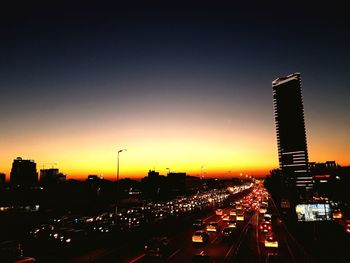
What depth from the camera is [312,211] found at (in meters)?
58.2

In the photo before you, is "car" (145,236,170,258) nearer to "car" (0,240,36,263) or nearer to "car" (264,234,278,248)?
"car" (0,240,36,263)

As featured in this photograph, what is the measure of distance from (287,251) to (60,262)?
81.6 ft

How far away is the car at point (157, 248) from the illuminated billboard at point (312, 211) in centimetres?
3648

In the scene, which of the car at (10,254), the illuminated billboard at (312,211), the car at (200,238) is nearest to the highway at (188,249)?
the car at (200,238)

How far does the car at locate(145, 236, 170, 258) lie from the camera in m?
29.0

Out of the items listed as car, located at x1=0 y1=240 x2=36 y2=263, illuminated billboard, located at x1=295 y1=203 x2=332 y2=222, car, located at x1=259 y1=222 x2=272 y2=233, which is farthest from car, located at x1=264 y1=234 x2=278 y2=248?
car, located at x1=0 y1=240 x2=36 y2=263

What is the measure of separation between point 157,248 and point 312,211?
39464mm

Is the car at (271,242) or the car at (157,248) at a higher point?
the car at (157,248)

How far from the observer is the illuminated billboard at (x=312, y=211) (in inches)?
2276

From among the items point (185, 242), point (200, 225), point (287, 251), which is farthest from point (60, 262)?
point (200, 225)

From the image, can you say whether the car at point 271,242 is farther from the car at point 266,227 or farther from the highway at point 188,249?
the car at point 266,227

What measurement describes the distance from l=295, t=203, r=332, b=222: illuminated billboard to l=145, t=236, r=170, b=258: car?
1436 inches

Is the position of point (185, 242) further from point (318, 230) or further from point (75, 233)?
point (318, 230)

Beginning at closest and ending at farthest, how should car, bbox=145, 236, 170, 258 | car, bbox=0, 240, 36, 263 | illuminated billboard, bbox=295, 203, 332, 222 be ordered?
car, bbox=0, 240, 36, 263
car, bbox=145, 236, 170, 258
illuminated billboard, bbox=295, 203, 332, 222
